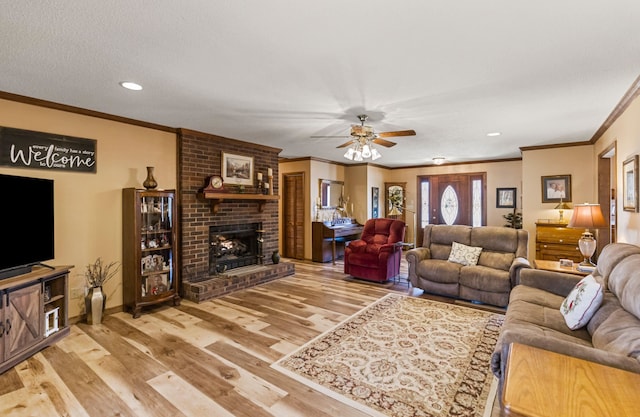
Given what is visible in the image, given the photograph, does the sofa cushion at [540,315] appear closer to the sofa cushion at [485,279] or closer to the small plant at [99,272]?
the sofa cushion at [485,279]

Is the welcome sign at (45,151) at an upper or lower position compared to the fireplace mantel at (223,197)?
upper

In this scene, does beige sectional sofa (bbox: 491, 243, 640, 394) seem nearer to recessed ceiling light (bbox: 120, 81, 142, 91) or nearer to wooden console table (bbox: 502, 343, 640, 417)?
wooden console table (bbox: 502, 343, 640, 417)

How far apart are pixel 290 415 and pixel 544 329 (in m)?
1.85

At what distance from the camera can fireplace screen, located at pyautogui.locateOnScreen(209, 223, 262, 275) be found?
15.7 ft

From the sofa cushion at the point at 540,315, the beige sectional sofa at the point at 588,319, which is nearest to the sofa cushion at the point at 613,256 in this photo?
the beige sectional sofa at the point at 588,319

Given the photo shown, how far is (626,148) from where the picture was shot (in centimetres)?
318

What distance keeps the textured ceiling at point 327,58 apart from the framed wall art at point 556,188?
69.0 inches

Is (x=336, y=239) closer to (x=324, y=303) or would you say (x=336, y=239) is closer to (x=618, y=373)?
(x=324, y=303)

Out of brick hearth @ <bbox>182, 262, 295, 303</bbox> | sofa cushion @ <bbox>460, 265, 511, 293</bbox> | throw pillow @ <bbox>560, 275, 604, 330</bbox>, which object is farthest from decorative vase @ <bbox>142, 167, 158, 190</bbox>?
throw pillow @ <bbox>560, 275, 604, 330</bbox>

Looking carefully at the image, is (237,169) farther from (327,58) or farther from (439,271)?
(439,271)

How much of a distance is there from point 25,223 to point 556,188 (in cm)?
721

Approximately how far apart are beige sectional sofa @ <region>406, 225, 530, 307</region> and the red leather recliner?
19.3 inches

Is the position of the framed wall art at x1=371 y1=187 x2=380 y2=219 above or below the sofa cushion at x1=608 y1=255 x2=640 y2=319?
above

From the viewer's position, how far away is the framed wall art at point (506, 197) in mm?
7098
